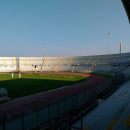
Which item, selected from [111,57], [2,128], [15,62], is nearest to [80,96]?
[2,128]

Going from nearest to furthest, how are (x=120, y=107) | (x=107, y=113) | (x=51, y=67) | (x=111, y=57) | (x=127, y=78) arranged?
1. (x=107, y=113)
2. (x=120, y=107)
3. (x=127, y=78)
4. (x=111, y=57)
5. (x=51, y=67)

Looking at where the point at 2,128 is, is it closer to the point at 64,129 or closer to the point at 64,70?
the point at 64,129

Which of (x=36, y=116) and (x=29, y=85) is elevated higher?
(x=36, y=116)

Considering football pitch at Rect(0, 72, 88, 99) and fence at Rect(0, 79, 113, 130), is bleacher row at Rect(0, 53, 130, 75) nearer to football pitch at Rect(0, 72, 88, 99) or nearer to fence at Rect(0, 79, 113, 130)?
football pitch at Rect(0, 72, 88, 99)

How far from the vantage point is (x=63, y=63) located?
71938 mm

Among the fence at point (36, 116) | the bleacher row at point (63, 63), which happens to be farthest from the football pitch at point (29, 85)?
the bleacher row at point (63, 63)

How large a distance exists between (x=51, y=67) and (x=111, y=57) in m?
31.8

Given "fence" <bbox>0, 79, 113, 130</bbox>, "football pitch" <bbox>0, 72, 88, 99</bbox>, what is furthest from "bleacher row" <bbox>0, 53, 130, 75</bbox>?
"fence" <bbox>0, 79, 113, 130</bbox>

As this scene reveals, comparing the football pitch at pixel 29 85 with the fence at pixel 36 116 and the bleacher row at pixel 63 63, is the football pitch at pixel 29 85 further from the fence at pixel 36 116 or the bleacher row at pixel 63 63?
the bleacher row at pixel 63 63

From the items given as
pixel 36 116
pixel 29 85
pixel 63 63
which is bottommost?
pixel 29 85

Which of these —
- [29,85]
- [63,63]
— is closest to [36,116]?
[29,85]

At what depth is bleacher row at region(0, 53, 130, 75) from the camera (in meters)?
58.6

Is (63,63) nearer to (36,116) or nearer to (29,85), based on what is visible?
(29,85)

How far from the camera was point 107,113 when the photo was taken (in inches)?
399
